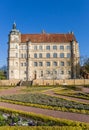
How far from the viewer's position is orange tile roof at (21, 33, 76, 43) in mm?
71312

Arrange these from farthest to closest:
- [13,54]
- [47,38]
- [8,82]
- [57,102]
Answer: [47,38] → [13,54] → [8,82] → [57,102]

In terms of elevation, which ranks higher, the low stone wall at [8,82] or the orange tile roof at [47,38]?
the orange tile roof at [47,38]

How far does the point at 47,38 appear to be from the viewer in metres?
72.1

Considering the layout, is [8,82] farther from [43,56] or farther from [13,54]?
[43,56]

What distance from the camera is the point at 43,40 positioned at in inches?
2810

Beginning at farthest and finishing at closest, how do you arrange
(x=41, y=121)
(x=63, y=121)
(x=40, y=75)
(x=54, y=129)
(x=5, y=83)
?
1. (x=40, y=75)
2. (x=5, y=83)
3. (x=41, y=121)
4. (x=63, y=121)
5. (x=54, y=129)

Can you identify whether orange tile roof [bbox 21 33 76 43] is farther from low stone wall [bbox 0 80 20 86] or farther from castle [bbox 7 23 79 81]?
low stone wall [bbox 0 80 20 86]

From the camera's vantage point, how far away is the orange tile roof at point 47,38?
71.3 meters

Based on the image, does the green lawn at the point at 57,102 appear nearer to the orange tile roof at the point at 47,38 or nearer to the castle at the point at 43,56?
the castle at the point at 43,56

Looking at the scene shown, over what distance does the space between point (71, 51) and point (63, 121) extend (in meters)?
60.3

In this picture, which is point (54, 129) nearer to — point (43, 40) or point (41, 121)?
point (41, 121)

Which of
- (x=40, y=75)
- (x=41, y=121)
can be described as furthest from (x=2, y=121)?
(x=40, y=75)

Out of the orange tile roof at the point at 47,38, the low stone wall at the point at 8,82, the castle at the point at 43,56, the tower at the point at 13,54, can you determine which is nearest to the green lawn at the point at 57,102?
the low stone wall at the point at 8,82

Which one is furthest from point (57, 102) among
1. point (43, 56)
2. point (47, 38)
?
point (47, 38)
